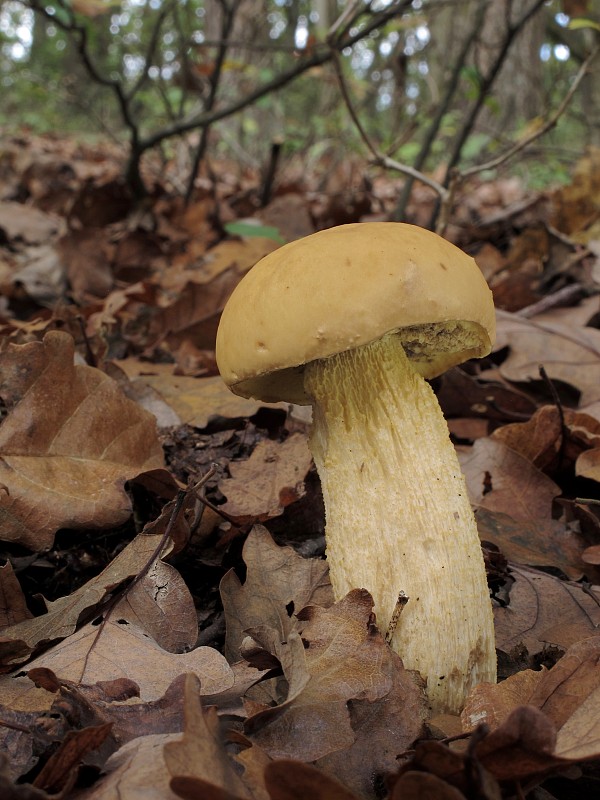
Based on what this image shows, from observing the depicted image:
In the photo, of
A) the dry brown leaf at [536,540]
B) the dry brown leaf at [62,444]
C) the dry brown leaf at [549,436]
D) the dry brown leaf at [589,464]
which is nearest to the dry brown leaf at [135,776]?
the dry brown leaf at [62,444]

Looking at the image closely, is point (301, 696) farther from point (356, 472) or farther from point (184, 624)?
point (356, 472)

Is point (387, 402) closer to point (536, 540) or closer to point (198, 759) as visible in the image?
point (536, 540)

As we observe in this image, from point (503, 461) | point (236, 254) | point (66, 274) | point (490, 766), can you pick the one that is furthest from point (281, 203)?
point (490, 766)

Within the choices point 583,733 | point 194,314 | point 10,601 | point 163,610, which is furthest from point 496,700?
point 194,314

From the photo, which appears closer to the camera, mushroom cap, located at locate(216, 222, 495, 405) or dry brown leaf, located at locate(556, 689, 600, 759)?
dry brown leaf, located at locate(556, 689, 600, 759)

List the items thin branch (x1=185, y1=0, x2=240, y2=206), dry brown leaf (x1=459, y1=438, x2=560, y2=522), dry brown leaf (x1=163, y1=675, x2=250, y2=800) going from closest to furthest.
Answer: dry brown leaf (x1=163, y1=675, x2=250, y2=800)
dry brown leaf (x1=459, y1=438, x2=560, y2=522)
thin branch (x1=185, y1=0, x2=240, y2=206)

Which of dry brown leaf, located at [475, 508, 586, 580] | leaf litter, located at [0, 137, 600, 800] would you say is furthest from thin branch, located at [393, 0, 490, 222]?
dry brown leaf, located at [475, 508, 586, 580]

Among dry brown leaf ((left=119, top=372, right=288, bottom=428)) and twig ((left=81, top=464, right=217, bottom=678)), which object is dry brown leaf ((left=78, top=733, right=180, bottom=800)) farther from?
dry brown leaf ((left=119, top=372, right=288, bottom=428))
